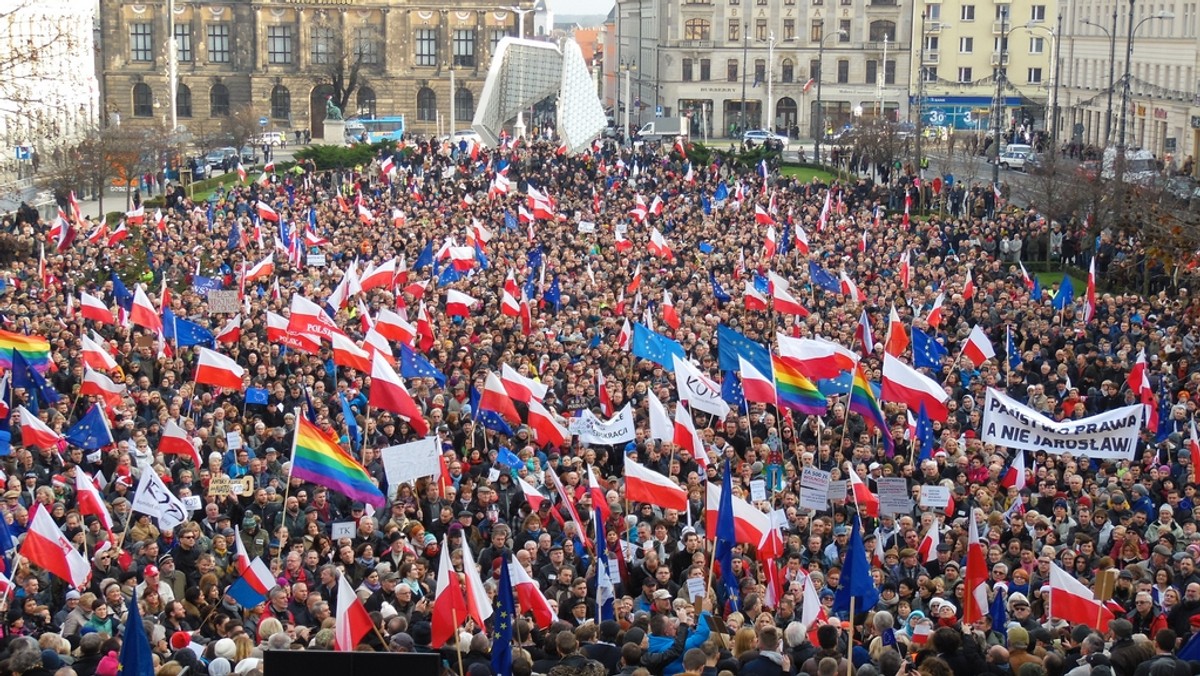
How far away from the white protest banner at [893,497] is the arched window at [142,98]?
86.6 m

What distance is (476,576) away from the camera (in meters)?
12.9

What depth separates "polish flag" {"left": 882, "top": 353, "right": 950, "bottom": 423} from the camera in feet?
64.2

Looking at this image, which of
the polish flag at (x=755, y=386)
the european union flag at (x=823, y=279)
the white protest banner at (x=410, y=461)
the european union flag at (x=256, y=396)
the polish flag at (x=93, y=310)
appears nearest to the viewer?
the white protest banner at (x=410, y=461)

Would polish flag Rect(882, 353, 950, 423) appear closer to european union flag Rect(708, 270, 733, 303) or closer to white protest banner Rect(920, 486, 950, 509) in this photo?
white protest banner Rect(920, 486, 950, 509)

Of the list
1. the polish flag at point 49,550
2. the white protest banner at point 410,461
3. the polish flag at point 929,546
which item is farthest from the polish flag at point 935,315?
the polish flag at point 49,550

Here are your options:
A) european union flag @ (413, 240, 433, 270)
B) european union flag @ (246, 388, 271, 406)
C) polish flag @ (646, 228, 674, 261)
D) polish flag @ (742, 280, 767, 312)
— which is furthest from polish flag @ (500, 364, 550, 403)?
polish flag @ (646, 228, 674, 261)

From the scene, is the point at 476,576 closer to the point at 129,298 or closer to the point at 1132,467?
the point at 1132,467

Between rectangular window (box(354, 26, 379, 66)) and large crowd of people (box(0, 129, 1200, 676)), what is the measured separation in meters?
62.4

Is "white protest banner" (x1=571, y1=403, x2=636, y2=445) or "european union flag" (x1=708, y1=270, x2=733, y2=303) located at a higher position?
"white protest banner" (x1=571, y1=403, x2=636, y2=445)

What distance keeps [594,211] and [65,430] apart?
26.4 meters

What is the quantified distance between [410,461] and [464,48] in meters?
83.5

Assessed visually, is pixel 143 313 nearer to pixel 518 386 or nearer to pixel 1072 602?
pixel 518 386

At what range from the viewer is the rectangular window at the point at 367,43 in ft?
321

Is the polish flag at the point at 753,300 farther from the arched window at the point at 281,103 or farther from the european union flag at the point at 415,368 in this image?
the arched window at the point at 281,103
